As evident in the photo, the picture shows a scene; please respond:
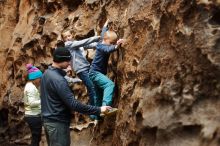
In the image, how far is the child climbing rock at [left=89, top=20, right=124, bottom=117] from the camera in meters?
6.44

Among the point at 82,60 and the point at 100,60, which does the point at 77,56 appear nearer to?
the point at 82,60

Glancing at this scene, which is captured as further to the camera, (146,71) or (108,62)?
(108,62)

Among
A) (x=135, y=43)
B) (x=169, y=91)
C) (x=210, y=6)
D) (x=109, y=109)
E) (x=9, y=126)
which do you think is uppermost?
(x=210, y=6)

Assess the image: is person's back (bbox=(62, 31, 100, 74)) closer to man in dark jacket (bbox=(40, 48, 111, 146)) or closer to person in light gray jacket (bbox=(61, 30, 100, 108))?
person in light gray jacket (bbox=(61, 30, 100, 108))

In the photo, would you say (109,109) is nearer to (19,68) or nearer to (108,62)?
(108,62)

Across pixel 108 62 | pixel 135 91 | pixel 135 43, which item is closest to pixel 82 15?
pixel 108 62

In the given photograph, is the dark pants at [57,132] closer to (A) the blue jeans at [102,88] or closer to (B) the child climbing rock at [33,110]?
(A) the blue jeans at [102,88]

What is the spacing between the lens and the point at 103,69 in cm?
684

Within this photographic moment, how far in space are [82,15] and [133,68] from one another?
134 inches

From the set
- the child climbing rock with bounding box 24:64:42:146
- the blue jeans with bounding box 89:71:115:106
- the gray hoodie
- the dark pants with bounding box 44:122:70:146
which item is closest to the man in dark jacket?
the dark pants with bounding box 44:122:70:146

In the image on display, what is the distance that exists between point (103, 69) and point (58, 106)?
1491 millimetres

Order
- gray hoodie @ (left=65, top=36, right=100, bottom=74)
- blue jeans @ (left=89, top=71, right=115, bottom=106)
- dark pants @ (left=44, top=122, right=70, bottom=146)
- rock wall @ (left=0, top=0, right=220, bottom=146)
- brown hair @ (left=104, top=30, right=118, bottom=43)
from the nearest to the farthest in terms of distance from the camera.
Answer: rock wall @ (left=0, top=0, right=220, bottom=146) → dark pants @ (left=44, top=122, right=70, bottom=146) → blue jeans @ (left=89, top=71, right=115, bottom=106) → brown hair @ (left=104, top=30, right=118, bottom=43) → gray hoodie @ (left=65, top=36, right=100, bottom=74)

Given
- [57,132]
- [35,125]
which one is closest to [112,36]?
[57,132]

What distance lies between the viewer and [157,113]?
15.7 feet
